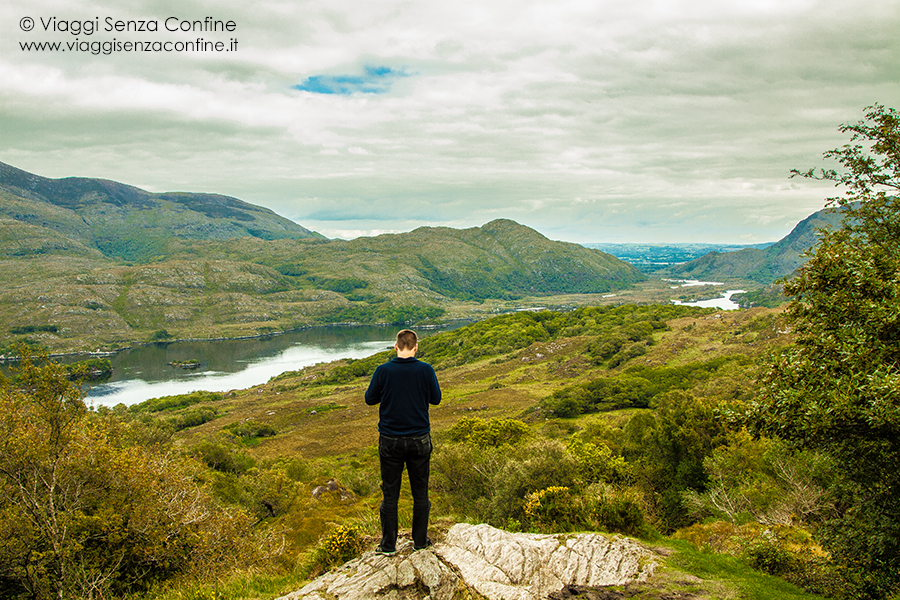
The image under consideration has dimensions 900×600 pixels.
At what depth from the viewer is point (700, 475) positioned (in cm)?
2803

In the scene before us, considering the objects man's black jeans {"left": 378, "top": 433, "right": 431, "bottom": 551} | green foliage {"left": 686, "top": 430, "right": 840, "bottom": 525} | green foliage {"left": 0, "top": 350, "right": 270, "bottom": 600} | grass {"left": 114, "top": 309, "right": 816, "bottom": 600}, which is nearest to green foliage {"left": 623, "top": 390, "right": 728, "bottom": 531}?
green foliage {"left": 686, "top": 430, "right": 840, "bottom": 525}

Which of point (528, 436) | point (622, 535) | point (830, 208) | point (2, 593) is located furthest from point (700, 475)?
point (2, 593)

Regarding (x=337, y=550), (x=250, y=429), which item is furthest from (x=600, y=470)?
(x=250, y=429)

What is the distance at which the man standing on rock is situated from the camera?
300 inches

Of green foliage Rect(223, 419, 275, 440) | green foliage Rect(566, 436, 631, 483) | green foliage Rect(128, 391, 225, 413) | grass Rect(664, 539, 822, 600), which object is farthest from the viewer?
green foliage Rect(128, 391, 225, 413)

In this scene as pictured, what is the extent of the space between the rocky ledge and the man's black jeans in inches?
17.4

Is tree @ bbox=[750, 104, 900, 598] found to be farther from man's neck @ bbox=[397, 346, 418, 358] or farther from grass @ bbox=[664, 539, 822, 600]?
man's neck @ bbox=[397, 346, 418, 358]

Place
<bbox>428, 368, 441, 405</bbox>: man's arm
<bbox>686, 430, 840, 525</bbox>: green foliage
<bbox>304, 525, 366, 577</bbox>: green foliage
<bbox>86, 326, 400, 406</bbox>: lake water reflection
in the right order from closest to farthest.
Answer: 1. <bbox>428, 368, 441, 405</bbox>: man's arm
2. <bbox>304, 525, 366, 577</bbox>: green foliage
3. <bbox>686, 430, 840, 525</bbox>: green foliage
4. <bbox>86, 326, 400, 406</bbox>: lake water reflection

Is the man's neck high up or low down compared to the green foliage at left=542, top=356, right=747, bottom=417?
up

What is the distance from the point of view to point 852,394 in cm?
770

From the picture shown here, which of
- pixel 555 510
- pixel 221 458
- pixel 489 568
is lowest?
pixel 221 458

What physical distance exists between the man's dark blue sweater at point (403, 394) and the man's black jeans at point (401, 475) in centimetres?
20

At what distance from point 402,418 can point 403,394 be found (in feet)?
1.29

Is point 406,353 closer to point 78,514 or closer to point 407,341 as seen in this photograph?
point 407,341
